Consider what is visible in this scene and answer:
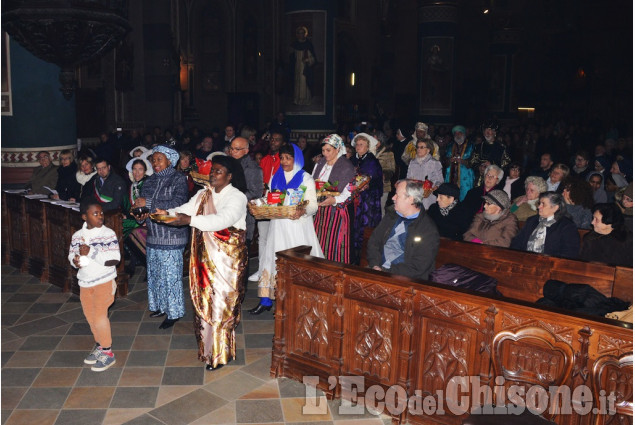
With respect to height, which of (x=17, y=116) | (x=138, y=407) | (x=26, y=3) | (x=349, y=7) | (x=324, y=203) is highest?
(x=349, y=7)

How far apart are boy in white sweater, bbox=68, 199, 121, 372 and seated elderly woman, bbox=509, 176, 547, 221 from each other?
4424 millimetres

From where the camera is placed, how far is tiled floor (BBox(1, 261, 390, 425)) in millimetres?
4691

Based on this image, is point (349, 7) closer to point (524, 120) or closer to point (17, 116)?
point (524, 120)

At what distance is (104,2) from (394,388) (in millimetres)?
5012

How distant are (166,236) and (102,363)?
133 cm

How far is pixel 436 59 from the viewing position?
22.7m

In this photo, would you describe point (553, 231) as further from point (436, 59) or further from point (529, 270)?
point (436, 59)

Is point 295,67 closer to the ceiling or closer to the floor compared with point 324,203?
closer to the ceiling

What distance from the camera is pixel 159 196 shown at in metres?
6.07

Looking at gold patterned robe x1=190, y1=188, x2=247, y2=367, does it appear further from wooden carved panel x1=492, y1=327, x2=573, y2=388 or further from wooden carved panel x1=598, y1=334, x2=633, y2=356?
wooden carved panel x1=598, y1=334, x2=633, y2=356

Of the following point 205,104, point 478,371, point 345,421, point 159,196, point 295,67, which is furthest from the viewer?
point 205,104

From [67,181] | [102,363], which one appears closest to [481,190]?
[102,363]

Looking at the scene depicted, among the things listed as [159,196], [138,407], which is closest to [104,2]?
[159,196]

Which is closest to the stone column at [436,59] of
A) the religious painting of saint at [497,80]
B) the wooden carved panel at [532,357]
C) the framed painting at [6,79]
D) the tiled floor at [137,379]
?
the religious painting of saint at [497,80]
